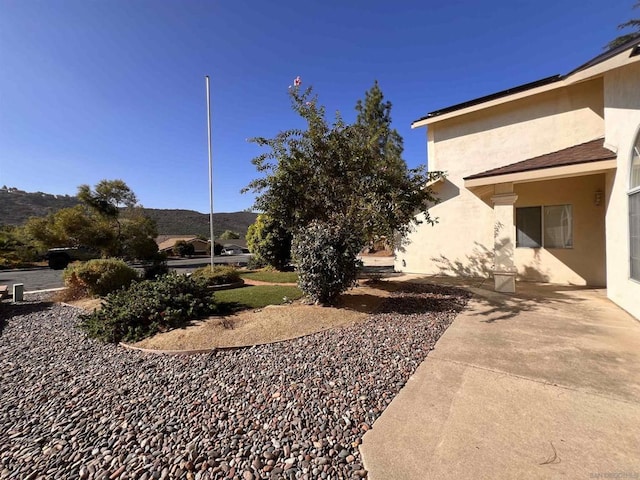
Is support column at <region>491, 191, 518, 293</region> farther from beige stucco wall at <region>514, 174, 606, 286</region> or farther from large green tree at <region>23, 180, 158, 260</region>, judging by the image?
large green tree at <region>23, 180, 158, 260</region>

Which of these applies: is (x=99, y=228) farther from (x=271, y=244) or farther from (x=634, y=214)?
(x=634, y=214)

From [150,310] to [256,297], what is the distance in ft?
9.43

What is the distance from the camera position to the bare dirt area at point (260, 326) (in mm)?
4539

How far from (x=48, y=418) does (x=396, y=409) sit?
3.63 metres

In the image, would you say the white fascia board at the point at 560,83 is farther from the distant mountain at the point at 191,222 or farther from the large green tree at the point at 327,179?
the distant mountain at the point at 191,222

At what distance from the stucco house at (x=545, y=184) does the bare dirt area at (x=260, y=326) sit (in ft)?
17.0

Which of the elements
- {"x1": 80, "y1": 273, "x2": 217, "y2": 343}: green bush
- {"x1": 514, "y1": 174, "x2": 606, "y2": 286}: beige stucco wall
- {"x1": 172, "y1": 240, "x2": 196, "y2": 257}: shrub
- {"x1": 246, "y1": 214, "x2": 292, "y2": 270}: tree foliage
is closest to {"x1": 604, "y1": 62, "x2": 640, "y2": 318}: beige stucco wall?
{"x1": 514, "y1": 174, "x2": 606, "y2": 286}: beige stucco wall

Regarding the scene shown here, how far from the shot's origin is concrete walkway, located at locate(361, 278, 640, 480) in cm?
200

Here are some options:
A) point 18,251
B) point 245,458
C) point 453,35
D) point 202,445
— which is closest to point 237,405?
point 202,445

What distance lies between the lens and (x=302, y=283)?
6.27m

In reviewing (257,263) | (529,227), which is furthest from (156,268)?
(529,227)

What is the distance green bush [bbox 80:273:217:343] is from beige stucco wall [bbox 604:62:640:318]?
28.7 feet

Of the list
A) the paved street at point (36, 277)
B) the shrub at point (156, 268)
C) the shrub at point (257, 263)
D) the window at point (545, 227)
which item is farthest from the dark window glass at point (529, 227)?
the paved street at point (36, 277)

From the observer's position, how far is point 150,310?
210 inches
